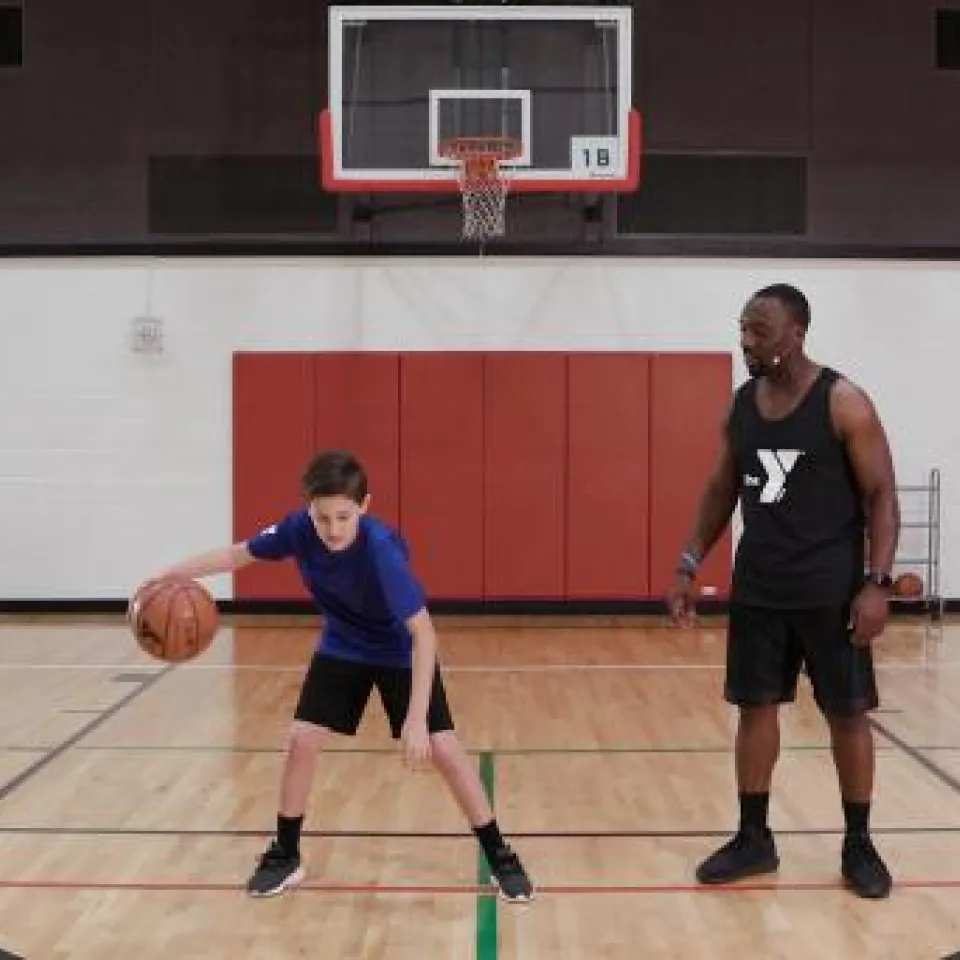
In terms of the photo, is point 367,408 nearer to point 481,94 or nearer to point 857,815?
point 481,94

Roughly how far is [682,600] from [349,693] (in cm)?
113

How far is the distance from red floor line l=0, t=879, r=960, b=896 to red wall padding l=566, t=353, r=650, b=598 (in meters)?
7.50

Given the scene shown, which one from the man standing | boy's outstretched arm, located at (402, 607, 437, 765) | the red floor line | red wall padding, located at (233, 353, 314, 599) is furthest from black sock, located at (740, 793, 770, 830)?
red wall padding, located at (233, 353, 314, 599)

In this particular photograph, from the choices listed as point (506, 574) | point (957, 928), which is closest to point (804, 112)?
point (506, 574)

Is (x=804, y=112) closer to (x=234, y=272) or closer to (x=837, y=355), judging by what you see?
(x=837, y=355)

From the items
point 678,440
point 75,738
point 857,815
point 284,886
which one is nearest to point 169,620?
point 284,886

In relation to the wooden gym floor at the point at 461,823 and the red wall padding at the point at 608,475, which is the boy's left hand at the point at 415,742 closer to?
the wooden gym floor at the point at 461,823

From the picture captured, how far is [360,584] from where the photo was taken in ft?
13.6

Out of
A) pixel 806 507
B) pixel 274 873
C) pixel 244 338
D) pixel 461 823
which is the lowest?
pixel 461 823

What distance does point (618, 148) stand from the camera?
989cm

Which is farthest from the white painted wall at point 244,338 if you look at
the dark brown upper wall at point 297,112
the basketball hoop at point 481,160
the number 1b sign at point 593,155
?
the number 1b sign at point 593,155

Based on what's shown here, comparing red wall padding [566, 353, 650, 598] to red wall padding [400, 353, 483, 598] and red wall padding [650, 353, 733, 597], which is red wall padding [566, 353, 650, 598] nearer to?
red wall padding [650, 353, 733, 597]

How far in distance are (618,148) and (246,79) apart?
396cm

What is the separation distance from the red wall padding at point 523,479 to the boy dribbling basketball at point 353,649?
7.54 metres
